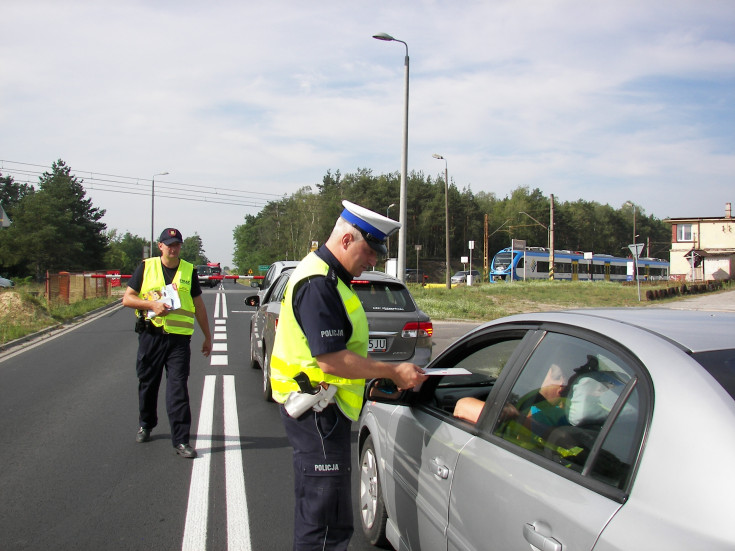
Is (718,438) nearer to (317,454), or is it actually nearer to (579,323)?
(579,323)

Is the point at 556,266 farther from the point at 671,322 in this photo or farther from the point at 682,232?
the point at 671,322

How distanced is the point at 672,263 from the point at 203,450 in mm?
60491

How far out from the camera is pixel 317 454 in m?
2.59

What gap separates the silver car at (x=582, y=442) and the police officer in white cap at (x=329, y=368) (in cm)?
34

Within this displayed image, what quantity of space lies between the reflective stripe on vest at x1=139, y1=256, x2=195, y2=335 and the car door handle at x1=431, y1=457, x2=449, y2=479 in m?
3.13

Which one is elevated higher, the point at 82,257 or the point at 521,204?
the point at 521,204

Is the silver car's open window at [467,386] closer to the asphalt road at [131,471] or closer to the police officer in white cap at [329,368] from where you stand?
the police officer in white cap at [329,368]

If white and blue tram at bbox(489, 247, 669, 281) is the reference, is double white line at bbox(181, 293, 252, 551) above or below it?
below

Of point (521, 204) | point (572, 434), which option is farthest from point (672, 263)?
point (572, 434)

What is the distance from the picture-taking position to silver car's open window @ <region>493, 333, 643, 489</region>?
73.0 inches

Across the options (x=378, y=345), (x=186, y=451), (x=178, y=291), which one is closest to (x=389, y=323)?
→ (x=378, y=345)

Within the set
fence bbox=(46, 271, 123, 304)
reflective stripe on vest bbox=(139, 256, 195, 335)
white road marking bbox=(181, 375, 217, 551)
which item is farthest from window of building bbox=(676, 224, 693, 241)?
reflective stripe on vest bbox=(139, 256, 195, 335)

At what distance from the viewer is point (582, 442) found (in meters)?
2.05

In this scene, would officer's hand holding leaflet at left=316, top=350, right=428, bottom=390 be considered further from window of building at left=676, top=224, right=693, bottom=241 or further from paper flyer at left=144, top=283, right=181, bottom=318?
window of building at left=676, top=224, right=693, bottom=241
